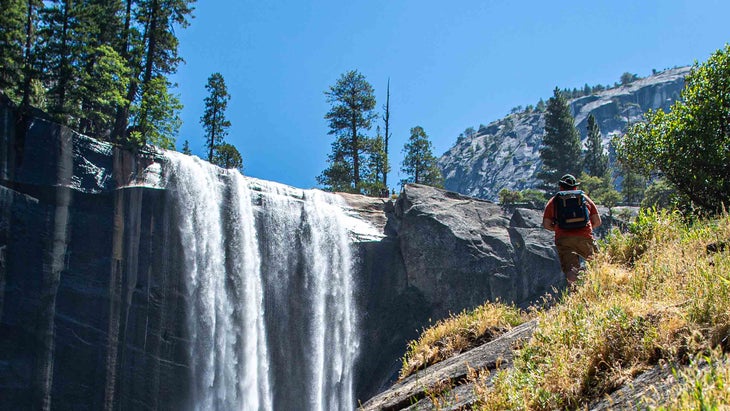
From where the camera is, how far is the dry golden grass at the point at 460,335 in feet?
22.9

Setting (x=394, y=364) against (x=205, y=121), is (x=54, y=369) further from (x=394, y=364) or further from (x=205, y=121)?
(x=205, y=121)

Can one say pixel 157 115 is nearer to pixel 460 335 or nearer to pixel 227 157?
pixel 227 157

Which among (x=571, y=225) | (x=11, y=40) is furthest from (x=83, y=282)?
(x=571, y=225)

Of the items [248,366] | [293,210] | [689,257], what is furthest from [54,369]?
[689,257]

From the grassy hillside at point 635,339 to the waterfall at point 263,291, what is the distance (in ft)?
65.8

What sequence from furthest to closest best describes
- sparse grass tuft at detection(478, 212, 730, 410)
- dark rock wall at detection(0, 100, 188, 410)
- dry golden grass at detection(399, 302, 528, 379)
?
dark rock wall at detection(0, 100, 188, 410) → dry golden grass at detection(399, 302, 528, 379) → sparse grass tuft at detection(478, 212, 730, 410)

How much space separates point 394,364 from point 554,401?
24566 millimetres

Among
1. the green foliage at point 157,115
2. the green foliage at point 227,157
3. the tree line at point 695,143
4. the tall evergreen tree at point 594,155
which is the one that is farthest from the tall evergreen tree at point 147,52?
the tall evergreen tree at point 594,155

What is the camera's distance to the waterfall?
23.2 meters

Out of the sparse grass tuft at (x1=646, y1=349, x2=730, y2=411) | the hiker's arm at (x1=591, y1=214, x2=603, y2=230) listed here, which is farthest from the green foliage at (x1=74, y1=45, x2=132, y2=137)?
the sparse grass tuft at (x1=646, y1=349, x2=730, y2=411)

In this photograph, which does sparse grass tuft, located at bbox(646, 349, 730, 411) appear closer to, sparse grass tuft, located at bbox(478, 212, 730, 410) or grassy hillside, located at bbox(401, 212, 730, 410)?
grassy hillside, located at bbox(401, 212, 730, 410)

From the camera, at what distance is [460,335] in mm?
7195

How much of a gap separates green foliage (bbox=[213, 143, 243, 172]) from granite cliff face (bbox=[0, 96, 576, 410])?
61.8ft

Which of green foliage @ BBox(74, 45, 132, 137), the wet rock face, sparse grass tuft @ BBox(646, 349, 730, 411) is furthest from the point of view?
the wet rock face
